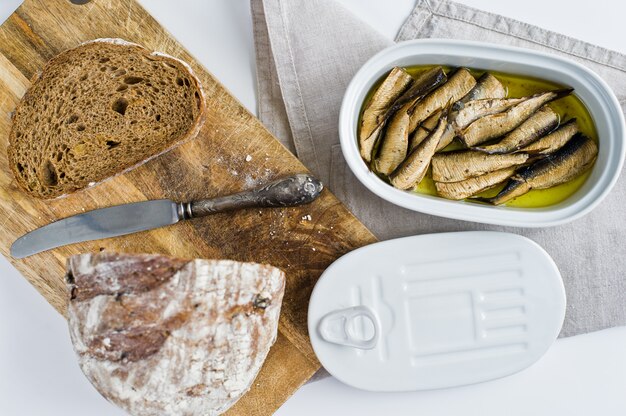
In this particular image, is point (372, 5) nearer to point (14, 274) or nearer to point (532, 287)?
point (532, 287)

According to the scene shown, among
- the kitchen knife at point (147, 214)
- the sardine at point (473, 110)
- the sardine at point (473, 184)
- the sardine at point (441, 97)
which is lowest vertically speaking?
the sardine at point (473, 184)

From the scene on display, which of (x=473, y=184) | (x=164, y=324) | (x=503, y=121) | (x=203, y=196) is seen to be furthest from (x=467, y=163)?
(x=164, y=324)

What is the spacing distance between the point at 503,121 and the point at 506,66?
0.60 feet

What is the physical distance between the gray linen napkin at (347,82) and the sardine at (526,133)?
31 cm

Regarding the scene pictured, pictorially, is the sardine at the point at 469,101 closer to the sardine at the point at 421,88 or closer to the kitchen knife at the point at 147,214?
the sardine at the point at 421,88

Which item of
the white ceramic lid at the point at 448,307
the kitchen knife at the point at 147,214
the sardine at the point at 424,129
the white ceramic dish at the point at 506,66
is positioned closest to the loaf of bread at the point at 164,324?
the kitchen knife at the point at 147,214

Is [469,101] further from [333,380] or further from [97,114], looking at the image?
[97,114]

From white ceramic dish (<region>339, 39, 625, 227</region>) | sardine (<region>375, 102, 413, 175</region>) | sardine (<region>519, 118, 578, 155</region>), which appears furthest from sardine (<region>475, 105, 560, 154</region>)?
sardine (<region>375, 102, 413, 175</region>)

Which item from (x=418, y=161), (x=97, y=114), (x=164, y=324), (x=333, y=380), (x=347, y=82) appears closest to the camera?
(x=164, y=324)

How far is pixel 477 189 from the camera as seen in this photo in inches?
69.1

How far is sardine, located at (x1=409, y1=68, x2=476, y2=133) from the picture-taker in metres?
1.73

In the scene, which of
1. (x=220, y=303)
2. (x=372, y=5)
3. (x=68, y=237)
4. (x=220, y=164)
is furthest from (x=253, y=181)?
(x=372, y=5)

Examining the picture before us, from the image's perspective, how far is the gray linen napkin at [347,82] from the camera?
1.89 metres

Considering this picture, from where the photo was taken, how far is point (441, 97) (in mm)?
1730
